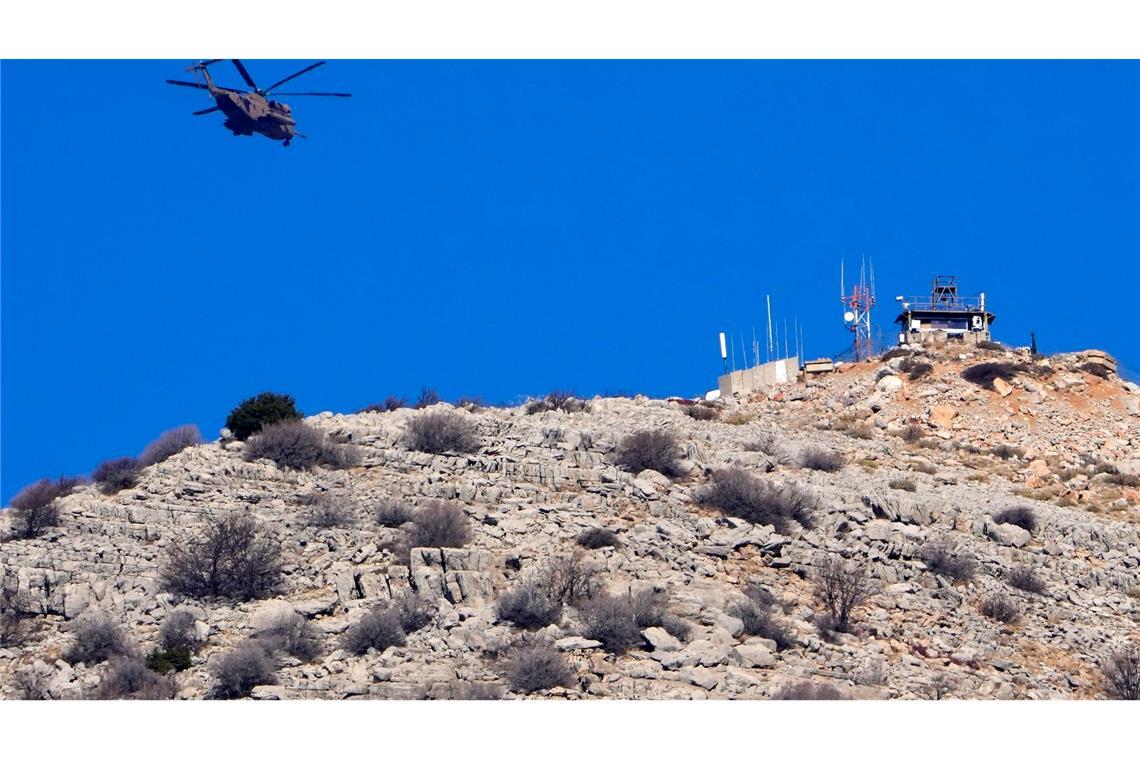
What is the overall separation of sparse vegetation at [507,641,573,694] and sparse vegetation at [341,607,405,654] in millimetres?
2107

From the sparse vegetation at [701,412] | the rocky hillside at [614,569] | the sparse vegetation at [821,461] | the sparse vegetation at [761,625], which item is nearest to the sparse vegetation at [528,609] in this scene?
the rocky hillside at [614,569]

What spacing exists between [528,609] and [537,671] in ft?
8.09

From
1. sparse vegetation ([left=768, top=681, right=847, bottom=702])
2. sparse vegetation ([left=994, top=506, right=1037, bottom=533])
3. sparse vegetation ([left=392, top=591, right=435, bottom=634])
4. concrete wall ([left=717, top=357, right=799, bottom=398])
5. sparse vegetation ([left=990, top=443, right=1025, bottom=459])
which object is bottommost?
sparse vegetation ([left=768, top=681, right=847, bottom=702])

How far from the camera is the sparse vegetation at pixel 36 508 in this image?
31.4m

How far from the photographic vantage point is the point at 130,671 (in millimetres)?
24844

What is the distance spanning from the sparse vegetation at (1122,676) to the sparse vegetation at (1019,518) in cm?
669

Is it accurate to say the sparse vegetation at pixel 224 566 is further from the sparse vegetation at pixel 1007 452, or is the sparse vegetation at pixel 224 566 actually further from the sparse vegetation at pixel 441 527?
the sparse vegetation at pixel 1007 452

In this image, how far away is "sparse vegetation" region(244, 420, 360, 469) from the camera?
35000 mm

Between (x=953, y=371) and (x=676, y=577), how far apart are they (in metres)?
25.6

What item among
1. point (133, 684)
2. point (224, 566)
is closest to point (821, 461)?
point (224, 566)

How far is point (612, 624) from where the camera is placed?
25922 millimetres

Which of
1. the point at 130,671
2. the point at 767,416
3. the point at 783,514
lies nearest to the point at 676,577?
the point at 783,514

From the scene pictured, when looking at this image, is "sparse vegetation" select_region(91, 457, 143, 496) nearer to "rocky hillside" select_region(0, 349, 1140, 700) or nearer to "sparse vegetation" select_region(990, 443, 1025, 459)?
"rocky hillside" select_region(0, 349, 1140, 700)

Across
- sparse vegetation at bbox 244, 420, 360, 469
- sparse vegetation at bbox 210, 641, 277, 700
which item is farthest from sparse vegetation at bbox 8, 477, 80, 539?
sparse vegetation at bbox 210, 641, 277, 700
